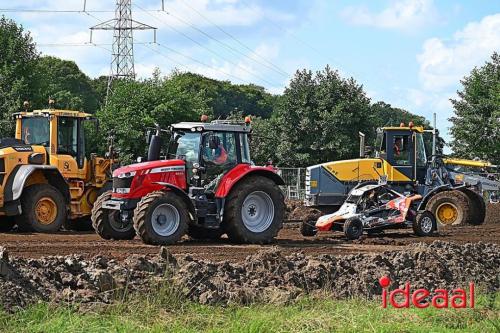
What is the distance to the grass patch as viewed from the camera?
7883 millimetres

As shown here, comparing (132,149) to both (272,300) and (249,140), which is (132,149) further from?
(272,300)

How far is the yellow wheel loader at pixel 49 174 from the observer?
705 inches

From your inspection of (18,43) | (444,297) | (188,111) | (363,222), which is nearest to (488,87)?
(188,111)

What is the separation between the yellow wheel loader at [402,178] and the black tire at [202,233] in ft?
16.5

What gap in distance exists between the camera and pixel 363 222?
18078mm

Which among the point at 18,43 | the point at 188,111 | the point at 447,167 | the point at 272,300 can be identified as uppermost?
the point at 18,43

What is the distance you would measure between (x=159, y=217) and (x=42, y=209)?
4.41 m

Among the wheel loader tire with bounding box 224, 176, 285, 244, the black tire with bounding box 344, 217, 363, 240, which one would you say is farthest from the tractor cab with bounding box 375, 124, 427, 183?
the wheel loader tire with bounding box 224, 176, 285, 244

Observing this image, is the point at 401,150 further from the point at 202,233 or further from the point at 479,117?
the point at 479,117

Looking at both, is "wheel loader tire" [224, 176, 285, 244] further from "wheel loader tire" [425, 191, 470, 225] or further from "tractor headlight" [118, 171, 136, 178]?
"wheel loader tire" [425, 191, 470, 225]

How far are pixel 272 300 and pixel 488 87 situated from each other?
37884 millimetres

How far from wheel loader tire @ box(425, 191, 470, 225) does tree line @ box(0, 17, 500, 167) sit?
50.3ft

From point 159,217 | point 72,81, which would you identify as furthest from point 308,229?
point 72,81

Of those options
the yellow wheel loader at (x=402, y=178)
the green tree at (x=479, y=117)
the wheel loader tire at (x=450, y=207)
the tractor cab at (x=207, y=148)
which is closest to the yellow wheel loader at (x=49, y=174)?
the tractor cab at (x=207, y=148)
